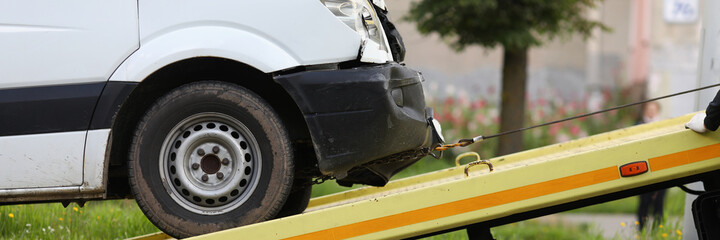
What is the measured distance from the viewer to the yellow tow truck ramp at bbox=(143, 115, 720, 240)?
367 centimetres

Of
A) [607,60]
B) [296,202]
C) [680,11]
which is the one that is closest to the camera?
[296,202]

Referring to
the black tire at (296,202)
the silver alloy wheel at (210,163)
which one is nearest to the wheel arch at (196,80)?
the silver alloy wheel at (210,163)

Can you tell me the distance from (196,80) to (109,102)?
423mm

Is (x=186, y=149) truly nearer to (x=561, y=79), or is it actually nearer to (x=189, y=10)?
(x=189, y=10)

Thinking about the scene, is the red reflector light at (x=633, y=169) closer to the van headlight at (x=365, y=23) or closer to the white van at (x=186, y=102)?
the white van at (x=186, y=102)

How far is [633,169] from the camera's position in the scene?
370 cm

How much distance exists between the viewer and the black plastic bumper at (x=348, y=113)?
3.64m

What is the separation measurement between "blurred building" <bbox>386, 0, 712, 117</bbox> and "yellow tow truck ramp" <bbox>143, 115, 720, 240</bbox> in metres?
10.1

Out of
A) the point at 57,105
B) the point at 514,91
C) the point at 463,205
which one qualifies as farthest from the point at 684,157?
the point at 514,91

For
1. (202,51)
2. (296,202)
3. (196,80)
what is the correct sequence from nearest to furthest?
(202,51), (196,80), (296,202)

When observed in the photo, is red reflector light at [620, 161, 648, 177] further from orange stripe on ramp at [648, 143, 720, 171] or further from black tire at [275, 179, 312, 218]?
black tire at [275, 179, 312, 218]

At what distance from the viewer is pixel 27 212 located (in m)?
5.19

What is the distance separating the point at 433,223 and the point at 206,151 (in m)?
1.07

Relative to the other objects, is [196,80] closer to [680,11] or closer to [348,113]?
[348,113]
